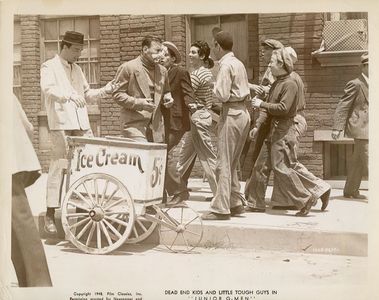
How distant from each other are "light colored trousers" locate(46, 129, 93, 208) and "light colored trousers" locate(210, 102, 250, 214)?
0.90 m

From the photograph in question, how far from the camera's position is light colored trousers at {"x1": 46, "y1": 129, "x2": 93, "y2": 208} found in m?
4.80

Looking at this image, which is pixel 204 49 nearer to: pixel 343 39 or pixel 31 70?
pixel 343 39

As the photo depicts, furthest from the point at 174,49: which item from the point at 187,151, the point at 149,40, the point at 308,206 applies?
the point at 308,206

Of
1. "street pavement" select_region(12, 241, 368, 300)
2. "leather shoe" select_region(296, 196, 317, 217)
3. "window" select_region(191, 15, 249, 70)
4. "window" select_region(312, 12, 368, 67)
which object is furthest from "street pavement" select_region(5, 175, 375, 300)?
"window" select_region(191, 15, 249, 70)

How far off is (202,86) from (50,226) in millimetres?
1406

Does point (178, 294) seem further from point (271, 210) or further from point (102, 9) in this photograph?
point (102, 9)

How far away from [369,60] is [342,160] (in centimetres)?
70

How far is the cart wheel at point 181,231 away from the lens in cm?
476

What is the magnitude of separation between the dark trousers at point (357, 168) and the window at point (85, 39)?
1804 mm

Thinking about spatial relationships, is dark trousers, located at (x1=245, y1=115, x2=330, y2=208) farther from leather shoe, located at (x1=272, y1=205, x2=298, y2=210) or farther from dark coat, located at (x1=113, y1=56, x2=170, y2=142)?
dark coat, located at (x1=113, y1=56, x2=170, y2=142)

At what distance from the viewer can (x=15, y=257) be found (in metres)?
4.58

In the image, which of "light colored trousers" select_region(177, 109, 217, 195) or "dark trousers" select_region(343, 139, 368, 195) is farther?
"light colored trousers" select_region(177, 109, 217, 195)

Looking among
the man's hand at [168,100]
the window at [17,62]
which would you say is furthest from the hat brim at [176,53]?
the window at [17,62]

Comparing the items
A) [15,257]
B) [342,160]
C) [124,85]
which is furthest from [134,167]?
[342,160]
